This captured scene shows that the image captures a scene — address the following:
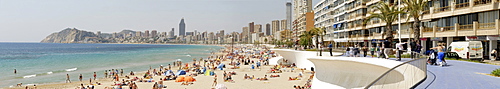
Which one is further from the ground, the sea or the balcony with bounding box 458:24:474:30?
the balcony with bounding box 458:24:474:30

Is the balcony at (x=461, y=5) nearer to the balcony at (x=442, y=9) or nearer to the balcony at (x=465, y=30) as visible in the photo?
the balcony at (x=442, y=9)

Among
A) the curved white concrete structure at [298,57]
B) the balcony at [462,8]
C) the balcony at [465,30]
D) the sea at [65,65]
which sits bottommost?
the sea at [65,65]

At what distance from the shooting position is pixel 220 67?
130 ft

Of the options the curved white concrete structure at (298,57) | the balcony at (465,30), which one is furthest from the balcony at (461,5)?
the curved white concrete structure at (298,57)

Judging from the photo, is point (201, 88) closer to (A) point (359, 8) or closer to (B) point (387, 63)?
(B) point (387, 63)

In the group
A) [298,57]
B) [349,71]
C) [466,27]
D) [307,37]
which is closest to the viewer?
[349,71]

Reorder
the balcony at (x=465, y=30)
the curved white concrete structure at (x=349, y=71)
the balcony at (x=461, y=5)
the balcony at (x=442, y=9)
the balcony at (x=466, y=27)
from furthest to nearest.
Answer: the balcony at (x=442, y=9) < the balcony at (x=461, y=5) < the balcony at (x=466, y=27) < the balcony at (x=465, y=30) < the curved white concrete structure at (x=349, y=71)

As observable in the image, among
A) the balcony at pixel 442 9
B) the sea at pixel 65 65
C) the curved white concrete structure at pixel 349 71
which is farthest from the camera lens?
the sea at pixel 65 65

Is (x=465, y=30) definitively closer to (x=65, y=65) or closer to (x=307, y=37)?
(x=307, y=37)

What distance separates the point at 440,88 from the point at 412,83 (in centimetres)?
61

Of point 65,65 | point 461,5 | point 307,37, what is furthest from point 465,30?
point 65,65

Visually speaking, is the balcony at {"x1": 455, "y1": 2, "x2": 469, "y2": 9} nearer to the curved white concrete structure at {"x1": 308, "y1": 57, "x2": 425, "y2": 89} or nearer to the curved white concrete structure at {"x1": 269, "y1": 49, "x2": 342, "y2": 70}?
the curved white concrete structure at {"x1": 269, "y1": 49, "x2": 342, "y2": 70}

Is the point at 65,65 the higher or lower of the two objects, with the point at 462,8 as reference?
lower

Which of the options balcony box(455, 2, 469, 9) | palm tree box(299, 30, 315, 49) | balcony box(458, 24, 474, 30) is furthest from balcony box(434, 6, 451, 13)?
palm tree box(299, 30, 315, 49)
